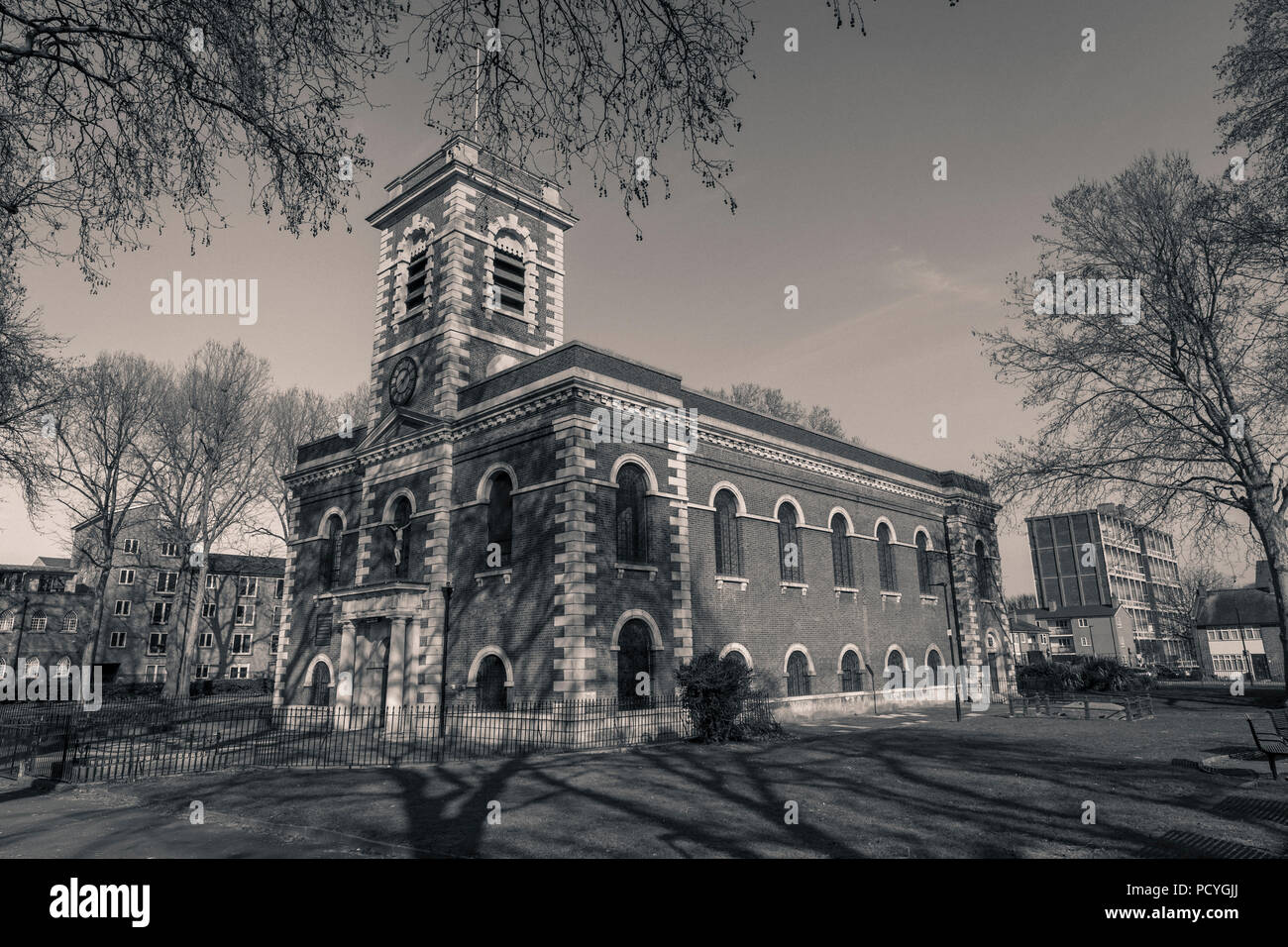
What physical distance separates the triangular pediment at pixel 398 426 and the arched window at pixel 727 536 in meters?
9.20

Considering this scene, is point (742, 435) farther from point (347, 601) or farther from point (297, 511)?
point (297, 511)

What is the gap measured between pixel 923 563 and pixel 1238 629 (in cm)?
5099

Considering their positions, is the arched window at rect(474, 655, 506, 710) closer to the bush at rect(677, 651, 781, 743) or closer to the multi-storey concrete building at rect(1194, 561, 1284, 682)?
the bush at rect(677, 651, 781, 743)

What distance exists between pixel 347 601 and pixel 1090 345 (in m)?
24.7

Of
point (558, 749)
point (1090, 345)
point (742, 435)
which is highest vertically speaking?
point (1090, 345)

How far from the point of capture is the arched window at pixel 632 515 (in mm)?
20156

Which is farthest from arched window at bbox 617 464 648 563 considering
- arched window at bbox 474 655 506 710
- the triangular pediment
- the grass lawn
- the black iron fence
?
Answer: the triangular pediment

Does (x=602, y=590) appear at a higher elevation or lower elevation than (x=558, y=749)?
higher

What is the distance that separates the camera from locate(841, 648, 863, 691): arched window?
84.7 feet

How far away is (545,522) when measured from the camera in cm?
1920

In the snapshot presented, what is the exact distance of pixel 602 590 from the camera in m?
18.5

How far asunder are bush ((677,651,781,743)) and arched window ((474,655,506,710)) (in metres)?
4.83
